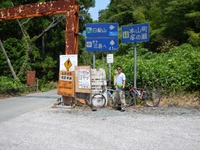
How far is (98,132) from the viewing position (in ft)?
21.2

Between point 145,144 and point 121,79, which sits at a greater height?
point 121,79

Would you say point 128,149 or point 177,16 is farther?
point 177,16

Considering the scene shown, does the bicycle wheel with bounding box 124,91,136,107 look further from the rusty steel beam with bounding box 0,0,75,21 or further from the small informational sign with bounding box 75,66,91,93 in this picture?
the rusty steel beam with bounding box 0,0,75,21

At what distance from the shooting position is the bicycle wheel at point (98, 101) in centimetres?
1005

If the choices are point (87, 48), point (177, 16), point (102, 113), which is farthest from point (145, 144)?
point (177, 16)

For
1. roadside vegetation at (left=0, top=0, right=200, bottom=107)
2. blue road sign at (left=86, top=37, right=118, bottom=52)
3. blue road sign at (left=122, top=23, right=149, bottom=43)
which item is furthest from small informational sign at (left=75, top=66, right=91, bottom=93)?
blue road sign at (left=122, top=23, right=149, bottom=43)

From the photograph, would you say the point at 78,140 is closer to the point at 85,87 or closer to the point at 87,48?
the point at 85,87

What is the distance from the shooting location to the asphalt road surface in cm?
541

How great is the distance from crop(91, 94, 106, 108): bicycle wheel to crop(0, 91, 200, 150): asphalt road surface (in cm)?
64

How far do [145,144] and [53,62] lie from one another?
2886cm

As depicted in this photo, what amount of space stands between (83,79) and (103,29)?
8.05 feet

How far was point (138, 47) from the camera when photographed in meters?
29.4

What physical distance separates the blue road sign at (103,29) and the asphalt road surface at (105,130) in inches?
141

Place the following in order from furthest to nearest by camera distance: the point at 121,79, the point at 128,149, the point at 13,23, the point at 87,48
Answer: the point at 13,23 → the point at 87,48 → the point at 121,79 → the point at 128,149
